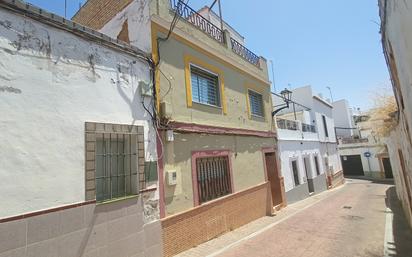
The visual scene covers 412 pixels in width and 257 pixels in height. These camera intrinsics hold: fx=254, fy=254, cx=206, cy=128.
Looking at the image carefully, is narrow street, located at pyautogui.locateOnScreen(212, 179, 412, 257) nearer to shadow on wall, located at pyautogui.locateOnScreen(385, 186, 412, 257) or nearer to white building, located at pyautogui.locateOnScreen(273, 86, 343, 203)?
shadow on wall, located at pyautogui.locateOnScreen(385, 186, 412, 257)

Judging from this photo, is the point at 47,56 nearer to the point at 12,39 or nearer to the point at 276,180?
the point at 12,39

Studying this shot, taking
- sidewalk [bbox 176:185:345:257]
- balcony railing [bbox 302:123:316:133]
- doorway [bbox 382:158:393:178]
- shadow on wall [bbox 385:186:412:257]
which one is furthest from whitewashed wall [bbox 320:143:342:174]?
sidewalk [bbox 176:185:345:257]

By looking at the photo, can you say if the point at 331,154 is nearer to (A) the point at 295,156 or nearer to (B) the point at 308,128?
(B) the point at 308,128

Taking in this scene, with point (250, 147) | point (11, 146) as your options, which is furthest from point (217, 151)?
point (11, 146)

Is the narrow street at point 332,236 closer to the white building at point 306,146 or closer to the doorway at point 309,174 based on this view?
the white building at point 306,146

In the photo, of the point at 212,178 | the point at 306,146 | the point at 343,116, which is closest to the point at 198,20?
the point at 212,178

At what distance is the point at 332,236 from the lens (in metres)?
7.54

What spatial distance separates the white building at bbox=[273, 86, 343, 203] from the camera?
1363cm

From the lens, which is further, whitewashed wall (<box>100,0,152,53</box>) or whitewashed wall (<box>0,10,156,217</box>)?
whitewashed wall (<box>100,0,152,53</box>)

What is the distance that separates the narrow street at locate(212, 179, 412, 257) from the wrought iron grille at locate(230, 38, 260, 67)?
689 cm

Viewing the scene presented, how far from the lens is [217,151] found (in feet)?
27.1

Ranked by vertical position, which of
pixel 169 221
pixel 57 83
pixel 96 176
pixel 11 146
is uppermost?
pixel 57 83

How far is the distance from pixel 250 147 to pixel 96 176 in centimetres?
642

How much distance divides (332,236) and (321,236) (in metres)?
0.32
